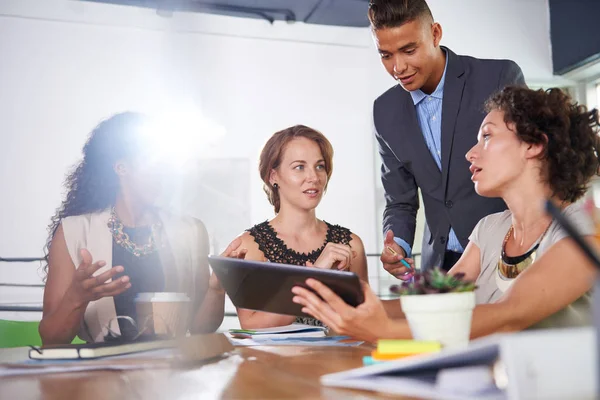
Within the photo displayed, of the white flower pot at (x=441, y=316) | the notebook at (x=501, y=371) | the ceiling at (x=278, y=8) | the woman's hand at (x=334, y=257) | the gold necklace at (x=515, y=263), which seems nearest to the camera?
the notebook at (x=501, y=371)

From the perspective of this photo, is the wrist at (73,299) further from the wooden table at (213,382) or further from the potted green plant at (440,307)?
the potted green plant at (440,307)

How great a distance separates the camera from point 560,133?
5.12 feet

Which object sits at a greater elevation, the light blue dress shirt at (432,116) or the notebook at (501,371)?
the light blue dress shirt at (432,116)

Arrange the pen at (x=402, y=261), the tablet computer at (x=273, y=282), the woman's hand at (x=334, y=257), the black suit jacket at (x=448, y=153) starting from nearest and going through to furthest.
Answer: the tablet computer at (x=273, y=282), the pen at (x=402, y=261), the woman's hand at (x=334, y=257), the black suit jacket at (x=448, y=153)

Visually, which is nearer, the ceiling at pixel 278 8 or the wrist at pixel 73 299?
the wrist at pixel 73 299

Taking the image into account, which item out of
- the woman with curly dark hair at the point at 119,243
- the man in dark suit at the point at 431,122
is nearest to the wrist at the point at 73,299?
the woman with curly dark hair at the point at 119,243

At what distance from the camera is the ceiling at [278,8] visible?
502 cm

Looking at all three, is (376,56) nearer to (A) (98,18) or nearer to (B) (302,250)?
(A) (98,18)

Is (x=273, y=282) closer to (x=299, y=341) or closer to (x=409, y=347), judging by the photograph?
(x=299, y=341)

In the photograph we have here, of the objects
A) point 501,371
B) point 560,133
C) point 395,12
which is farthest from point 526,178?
point 501,371

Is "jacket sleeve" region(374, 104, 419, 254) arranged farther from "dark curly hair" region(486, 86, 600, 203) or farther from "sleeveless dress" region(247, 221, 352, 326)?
"dark curly hair" region(486, 86, 600, 203)

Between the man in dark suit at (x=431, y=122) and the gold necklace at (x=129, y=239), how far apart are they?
874mm

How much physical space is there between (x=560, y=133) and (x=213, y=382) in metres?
1.11

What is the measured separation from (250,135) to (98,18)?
1.47 metres
